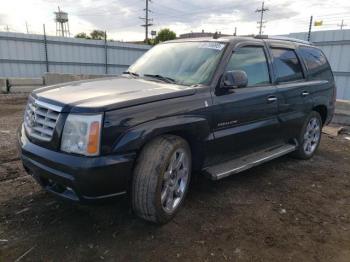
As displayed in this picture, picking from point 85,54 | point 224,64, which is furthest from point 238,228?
point 85,54

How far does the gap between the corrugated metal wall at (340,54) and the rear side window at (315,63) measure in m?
6.43

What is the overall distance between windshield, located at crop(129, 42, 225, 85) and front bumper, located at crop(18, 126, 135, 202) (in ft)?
4.29

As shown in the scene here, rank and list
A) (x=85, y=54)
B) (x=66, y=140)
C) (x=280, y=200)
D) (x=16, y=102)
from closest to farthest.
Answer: (x=66, y=140) → (x=280, y=200) → (x=16, y=102) → (x=85, y=54)

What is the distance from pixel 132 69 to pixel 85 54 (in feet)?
52.3

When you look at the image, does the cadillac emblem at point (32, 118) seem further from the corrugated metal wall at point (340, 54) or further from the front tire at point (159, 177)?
the corrugated metal wall at point (340, 54)

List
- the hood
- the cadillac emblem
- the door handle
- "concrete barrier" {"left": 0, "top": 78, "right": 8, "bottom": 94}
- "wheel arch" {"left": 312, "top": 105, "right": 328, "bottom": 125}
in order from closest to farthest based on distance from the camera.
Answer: the hood → the cadillac emblem → the door handle → "wheel arch" {"left": 312, "top": 105, "right": 328, "bottom": 125} → "concrete barrier" {"left": 0, "top": 78, "right": 8, "bottom": 94}

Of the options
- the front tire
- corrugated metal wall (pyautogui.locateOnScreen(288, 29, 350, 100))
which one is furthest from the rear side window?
corrugated metal wall (pyautogui.locateOnScreen(288, 29, 350, 100))

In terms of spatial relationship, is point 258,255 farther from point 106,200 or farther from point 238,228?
point 106,200

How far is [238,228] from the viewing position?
320cm

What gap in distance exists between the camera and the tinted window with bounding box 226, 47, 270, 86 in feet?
12.6

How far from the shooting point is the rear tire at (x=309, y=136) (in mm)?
5168

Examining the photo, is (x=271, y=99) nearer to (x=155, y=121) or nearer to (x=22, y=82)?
(x=155, y=121)

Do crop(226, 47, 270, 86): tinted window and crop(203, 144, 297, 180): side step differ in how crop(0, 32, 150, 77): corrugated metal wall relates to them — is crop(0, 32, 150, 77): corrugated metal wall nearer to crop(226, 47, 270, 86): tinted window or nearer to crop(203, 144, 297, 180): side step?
crop(226, 47, 270, 86): tinted window

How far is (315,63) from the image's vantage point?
17.6 ft
